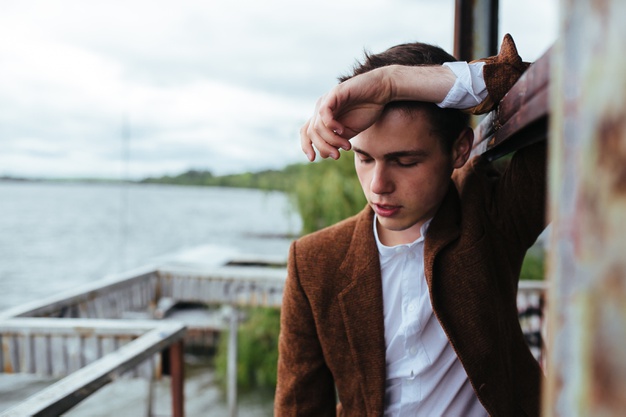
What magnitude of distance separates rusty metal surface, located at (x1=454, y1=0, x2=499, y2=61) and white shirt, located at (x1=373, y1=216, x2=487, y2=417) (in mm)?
1033

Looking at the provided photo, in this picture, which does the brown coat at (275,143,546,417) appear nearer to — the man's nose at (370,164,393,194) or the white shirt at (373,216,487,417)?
the white shirt at (373,216,487,417)

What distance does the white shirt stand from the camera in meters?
1.46

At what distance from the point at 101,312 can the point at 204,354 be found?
669cm

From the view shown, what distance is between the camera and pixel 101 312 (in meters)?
3.16

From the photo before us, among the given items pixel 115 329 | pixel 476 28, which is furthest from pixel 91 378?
pixel 476 28

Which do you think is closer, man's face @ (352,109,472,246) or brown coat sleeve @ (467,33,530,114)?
brown coat sleeve @ (467,33,530,114)

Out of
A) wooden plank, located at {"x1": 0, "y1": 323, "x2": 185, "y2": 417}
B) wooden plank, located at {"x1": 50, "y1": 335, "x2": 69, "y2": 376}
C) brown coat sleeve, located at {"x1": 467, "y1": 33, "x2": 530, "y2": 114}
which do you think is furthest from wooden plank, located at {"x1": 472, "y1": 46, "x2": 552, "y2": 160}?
wooden plank, located at {"x1": 50, "y1": 335, "x2": 69, "y2": 376}

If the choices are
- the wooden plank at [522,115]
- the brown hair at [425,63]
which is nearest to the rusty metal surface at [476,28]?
the brown hair at [425,63]

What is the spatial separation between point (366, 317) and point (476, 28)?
1.28 metres

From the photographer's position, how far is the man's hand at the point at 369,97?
4.19ft

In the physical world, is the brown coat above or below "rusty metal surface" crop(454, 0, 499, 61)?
below

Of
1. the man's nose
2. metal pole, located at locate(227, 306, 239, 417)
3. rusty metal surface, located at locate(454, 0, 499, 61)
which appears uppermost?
rusty metal surface, located at locate(454, 0, 499, 61)

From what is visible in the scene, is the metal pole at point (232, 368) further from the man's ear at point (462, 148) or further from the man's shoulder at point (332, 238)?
the man's ear at point (462, 148)

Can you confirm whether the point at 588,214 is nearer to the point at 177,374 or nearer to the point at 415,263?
the point at 415,263
